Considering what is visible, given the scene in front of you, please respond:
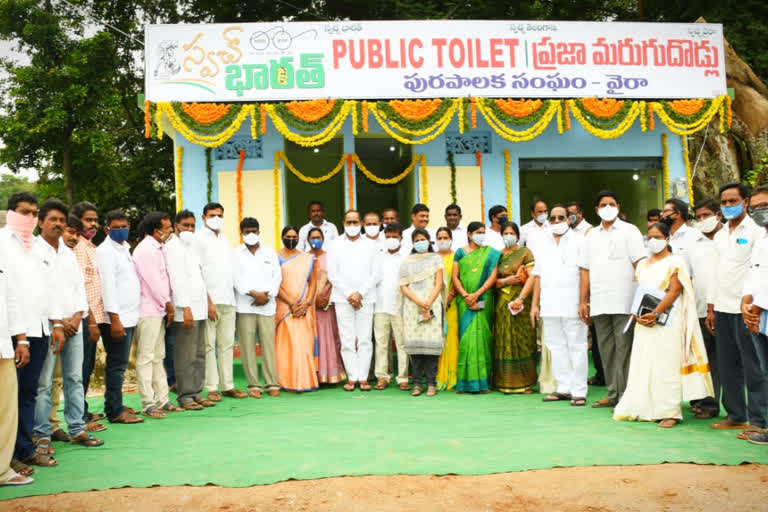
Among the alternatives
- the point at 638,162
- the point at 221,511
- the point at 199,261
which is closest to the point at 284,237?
the point at 199,261

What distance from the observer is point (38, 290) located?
14.3ft

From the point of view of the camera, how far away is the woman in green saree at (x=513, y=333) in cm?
679

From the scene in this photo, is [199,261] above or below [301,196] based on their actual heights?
below

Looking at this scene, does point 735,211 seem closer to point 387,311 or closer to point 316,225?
point 387,311

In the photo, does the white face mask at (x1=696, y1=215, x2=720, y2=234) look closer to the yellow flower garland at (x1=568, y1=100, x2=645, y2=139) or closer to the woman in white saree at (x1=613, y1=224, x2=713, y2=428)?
the woman in white saree at (x1=613, y1=224, x2=713, y2=428)

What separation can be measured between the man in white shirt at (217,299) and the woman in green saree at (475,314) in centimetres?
216

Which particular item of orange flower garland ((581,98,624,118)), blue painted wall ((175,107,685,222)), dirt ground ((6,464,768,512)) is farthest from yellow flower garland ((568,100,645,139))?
dirt ground ((6,464,768,512))

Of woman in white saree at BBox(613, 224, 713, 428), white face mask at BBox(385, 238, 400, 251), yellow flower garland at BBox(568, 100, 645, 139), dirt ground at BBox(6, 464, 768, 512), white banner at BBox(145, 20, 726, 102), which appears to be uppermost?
white banner at BBox(145, 20, 726, 102)

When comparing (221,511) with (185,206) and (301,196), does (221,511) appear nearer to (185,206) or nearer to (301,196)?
(185,206)

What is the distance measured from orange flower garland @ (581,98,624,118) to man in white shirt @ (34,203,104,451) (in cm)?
662

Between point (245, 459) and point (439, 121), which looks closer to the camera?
point (245, 459)

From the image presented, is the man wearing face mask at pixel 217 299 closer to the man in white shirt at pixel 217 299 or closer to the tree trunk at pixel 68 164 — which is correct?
the man in white shirt at pixel 217 299

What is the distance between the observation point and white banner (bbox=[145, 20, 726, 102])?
357 inches

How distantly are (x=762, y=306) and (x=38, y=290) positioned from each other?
4.43m
